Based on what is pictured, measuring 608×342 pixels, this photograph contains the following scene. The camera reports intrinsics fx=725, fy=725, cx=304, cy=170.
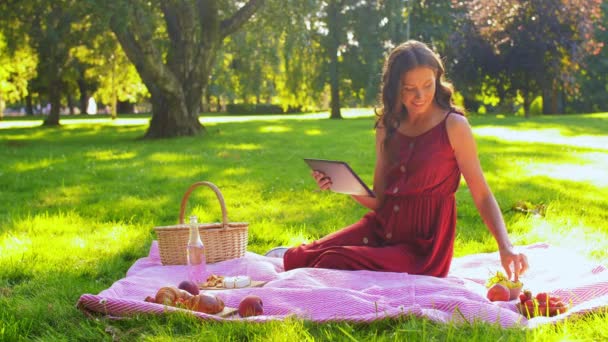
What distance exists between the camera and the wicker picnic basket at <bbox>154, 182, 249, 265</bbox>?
4.89 m

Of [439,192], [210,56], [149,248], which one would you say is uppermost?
[210,56]

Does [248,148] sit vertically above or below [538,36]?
below

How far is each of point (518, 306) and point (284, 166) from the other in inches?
291

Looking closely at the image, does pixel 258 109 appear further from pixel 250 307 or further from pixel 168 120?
pixel 250 307

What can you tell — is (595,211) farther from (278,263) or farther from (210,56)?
(210,56)

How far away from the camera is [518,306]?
376cm

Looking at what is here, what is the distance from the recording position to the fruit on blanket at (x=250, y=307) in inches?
142

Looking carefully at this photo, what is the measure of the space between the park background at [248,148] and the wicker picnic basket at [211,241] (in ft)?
1.20

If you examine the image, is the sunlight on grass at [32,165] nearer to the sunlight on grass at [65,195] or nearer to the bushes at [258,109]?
the sunlight on grass at [65,195]

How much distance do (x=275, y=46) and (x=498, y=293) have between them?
1846 centimetres

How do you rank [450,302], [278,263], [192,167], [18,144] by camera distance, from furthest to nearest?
[18,144], [192,167], [278,263], [450,302]

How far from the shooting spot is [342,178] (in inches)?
170

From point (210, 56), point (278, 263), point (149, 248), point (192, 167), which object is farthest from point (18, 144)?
point (278, 263)

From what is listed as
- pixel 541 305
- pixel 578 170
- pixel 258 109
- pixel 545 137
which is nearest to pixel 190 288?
pixel 541 305
